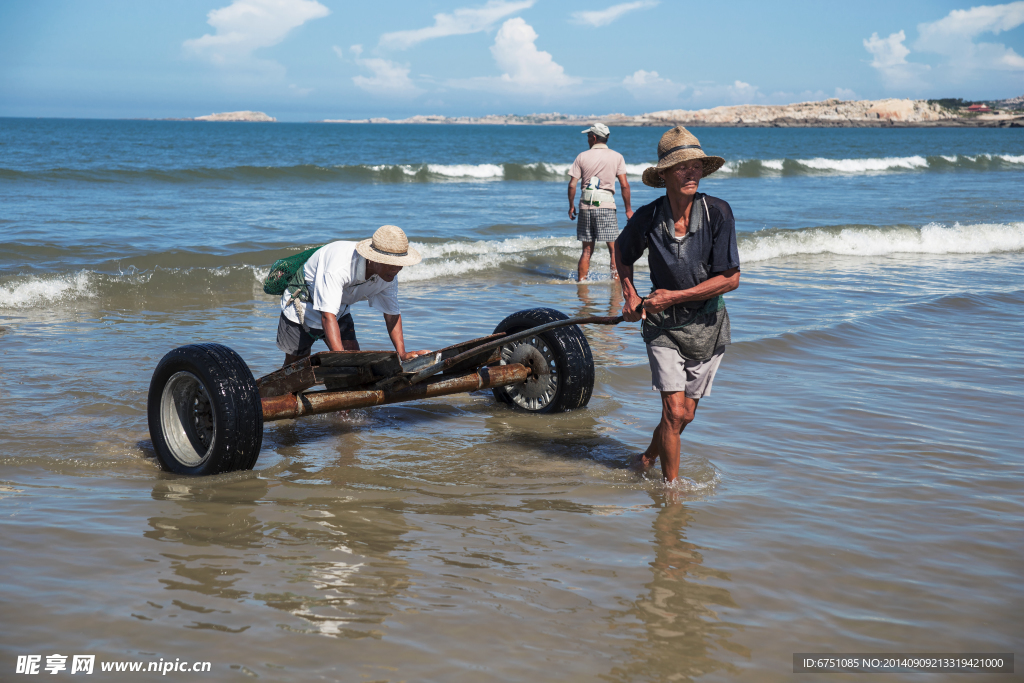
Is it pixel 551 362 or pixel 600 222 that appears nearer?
pixel 551 362

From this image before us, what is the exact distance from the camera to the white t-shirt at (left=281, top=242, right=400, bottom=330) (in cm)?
517

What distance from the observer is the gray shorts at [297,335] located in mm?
5734

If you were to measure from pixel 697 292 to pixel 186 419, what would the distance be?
3.10m

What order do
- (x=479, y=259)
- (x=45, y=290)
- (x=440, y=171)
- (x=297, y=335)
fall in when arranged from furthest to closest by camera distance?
1. (x=440, y=171)
2. (x=479, y=259)
3. (x=45, y=290)
4. (x=297, y=335)

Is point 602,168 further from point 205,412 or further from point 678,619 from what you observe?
point 678,619

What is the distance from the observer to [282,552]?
3918mm

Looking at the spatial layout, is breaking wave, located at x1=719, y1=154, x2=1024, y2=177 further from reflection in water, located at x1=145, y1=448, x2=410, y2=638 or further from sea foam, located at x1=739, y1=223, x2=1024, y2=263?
reflection in water, located at x1=145, y1=448, x2=410, y2=638

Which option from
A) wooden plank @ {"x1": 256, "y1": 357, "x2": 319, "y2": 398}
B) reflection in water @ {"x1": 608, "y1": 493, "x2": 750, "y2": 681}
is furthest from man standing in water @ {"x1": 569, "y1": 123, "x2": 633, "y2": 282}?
reflection in water @ {"x1": 608, "y1": 493, "x2": 750, "y2": 681}

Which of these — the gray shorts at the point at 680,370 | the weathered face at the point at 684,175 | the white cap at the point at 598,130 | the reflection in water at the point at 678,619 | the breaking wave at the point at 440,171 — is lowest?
the reflection in water at the point at 678,619

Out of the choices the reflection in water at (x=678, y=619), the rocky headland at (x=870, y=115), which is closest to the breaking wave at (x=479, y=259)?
the reflection in water at (x=678, y=619)

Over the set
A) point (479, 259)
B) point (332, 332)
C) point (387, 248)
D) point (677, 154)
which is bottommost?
point (332, 332)

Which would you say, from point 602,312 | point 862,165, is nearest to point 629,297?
point 602,312

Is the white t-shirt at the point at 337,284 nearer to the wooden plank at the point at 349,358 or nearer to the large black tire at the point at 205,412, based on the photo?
the wooden plank at the point at 349,358

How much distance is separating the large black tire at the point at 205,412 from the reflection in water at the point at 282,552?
187 mm
